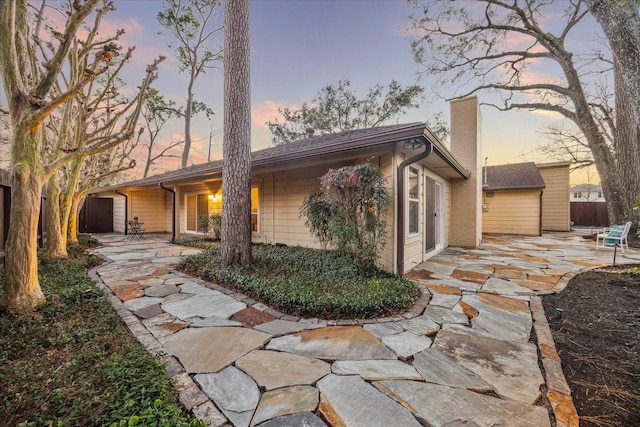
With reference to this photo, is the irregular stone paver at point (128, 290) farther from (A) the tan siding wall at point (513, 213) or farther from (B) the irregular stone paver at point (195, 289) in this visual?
(A) the tan siding wall at point (513, 213)

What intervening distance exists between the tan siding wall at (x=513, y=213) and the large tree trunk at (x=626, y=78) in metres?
2.40

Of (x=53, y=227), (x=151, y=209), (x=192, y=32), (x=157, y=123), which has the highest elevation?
(x=192, y=32)

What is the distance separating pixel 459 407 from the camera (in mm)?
1485

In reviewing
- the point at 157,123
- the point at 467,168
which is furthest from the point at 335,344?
the point at 157,123

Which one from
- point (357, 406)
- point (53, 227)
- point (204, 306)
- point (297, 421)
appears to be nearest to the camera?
point (297, 421)

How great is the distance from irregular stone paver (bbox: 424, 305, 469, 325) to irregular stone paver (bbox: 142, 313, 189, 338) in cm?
252

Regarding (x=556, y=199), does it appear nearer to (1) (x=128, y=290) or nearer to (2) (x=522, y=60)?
(2) (x=522, y=60)

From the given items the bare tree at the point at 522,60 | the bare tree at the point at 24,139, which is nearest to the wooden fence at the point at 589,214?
the bare tree at the point at 522,60

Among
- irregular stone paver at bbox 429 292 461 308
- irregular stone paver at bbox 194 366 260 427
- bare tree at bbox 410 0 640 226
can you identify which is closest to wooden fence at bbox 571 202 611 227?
bare tree at bbox 410 0 640 226

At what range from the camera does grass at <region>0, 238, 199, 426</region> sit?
4.47 feet

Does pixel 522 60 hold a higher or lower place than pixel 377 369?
higher

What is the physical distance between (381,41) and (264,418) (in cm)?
1041

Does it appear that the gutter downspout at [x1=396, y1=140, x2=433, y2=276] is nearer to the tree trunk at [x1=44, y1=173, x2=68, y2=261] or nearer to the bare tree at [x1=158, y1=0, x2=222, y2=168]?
the tree trunk at [x1=44, y1=173, x2=68, y2=261]

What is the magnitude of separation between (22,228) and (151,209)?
11.0m
